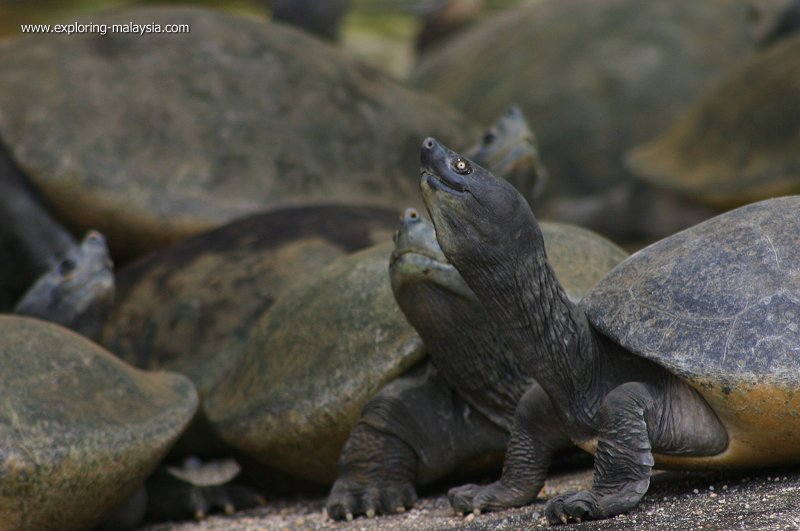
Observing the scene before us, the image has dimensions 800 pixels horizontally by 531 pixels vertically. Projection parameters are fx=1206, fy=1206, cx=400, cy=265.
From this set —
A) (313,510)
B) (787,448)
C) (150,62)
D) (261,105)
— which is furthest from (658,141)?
(787,448)

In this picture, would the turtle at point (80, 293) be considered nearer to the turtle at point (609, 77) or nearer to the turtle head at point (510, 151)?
the turtle head at point (510, 151)

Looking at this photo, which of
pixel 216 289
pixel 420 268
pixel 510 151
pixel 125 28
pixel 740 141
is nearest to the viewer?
pixel 420 268

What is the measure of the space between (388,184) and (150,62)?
124 centimetres

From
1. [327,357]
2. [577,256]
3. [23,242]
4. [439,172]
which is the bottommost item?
[23,242]

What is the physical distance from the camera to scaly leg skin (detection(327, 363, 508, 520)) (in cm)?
290

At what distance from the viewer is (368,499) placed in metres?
2.80

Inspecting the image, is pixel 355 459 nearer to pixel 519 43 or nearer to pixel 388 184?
pixel 388 184

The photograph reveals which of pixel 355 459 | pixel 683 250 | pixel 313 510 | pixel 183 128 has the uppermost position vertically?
pixel 683 250

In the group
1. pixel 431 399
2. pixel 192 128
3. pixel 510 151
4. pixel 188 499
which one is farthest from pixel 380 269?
pixel 192 128

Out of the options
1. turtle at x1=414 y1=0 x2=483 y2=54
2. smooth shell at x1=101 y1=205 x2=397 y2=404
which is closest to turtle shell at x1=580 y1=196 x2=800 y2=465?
smooth shell at x1=101 y1=205 x2=397 y2=404

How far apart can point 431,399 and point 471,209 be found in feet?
3.05

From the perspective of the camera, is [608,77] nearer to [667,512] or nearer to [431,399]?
[431,399]

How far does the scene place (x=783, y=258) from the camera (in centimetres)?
227

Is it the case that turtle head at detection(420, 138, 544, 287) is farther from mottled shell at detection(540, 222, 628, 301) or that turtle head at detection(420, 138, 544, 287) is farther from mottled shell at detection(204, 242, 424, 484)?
mottled shell at detection(204, 242, 424, 484)
